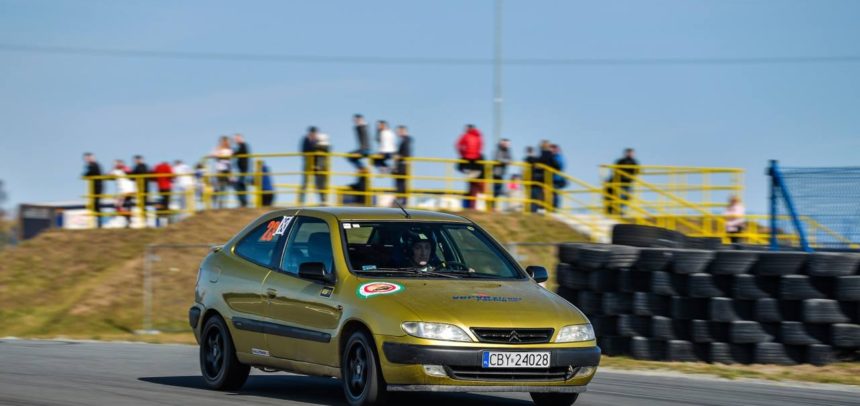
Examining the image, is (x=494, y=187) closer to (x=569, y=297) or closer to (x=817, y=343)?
(x=569, y=297)

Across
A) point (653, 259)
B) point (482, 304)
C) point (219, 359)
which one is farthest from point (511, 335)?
point (653, 259)

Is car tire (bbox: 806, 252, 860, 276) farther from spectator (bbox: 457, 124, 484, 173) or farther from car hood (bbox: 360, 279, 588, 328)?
spectator (bbox: 457, 124, 484, 173)

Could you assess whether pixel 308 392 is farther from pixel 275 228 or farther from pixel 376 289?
pixel 376 289

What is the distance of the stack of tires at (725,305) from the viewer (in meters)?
11.8

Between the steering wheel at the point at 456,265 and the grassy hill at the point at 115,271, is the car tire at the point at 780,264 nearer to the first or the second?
the steering wheel at the point at 456,265

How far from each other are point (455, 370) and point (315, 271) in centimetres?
125

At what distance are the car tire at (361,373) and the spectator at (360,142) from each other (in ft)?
54.3

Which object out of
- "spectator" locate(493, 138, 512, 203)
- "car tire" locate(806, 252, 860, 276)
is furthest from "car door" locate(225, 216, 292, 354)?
"spectator" locate(493, 138, 512, 203)

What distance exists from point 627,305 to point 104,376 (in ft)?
16.6

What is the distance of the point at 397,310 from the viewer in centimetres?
784

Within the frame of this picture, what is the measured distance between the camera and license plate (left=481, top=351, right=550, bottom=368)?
7.73 metres

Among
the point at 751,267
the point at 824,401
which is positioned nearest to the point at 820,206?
the point at 751,267

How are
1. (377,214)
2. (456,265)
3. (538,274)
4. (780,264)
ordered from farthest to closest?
(780,264) < (377,214) < (538,274) < (456,265)

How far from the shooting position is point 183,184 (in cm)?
2930
